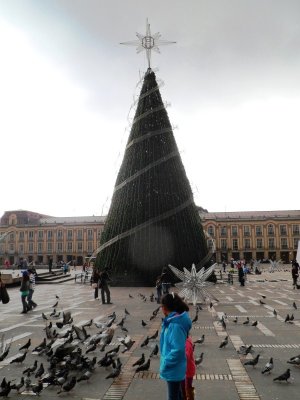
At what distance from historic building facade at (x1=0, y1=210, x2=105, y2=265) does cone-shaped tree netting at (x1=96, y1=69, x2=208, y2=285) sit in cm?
6338

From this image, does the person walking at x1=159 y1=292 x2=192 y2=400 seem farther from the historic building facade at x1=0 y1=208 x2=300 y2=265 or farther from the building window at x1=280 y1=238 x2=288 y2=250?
the building window at x1=280 y1=238 x2=288 y2=250

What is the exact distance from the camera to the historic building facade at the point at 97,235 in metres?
86.1

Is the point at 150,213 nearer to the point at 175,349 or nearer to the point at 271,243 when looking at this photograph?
the point at 175,349

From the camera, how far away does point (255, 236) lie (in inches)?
3408

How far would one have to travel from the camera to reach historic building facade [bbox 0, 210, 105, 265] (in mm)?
90375

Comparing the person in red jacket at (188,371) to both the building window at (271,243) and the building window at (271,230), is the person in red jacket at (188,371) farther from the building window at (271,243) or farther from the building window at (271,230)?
the building window at (271,230)

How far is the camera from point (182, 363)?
3.66m

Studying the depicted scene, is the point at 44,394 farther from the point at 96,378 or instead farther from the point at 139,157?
the point at 139,157

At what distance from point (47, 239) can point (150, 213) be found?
70583mm

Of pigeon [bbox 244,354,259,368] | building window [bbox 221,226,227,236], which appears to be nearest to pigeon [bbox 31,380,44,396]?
pigeon [bbox 244,354,259,368]

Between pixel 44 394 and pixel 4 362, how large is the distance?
1.96 metres

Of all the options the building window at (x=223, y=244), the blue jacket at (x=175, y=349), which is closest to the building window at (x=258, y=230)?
the building window at (x=223, y=244)

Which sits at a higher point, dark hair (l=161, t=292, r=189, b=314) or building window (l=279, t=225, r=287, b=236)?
building window (l=279, t=225, r=287, b=236)

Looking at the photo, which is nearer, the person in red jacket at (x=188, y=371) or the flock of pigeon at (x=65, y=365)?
the person in red jacket at (x=188, y=371)
